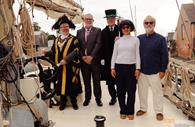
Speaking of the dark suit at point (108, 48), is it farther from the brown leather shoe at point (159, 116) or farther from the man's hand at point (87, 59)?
the brown leather shoe at point (159, 116)

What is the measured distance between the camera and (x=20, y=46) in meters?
3.64

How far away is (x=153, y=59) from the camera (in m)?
5.02

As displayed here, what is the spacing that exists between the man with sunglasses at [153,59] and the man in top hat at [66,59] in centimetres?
106

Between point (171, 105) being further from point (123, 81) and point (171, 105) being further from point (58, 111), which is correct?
point (58, 111)

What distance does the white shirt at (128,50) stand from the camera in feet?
16.4

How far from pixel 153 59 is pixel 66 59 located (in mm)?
1277

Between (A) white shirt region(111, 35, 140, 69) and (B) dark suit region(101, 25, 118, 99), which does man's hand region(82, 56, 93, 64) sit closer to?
(B) dark suit region(101, 25, 118, 99)

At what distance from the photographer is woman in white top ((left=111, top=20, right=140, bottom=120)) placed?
4984 millimetres

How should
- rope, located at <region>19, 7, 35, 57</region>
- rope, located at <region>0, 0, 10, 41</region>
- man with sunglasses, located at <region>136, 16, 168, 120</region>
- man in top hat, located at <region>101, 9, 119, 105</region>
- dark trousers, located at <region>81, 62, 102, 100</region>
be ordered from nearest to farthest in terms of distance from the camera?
rope, located at <region>0, 0, 10, 41</region> → rope, located at <region>19, 7, 35, 57</region> → man with sunglasses, located at <region>136, 16, 168, 120</region> → man in top hat, located at <region>101, 9, 119, 105</region> → dark trousers, located at <region>81, 62, 102, 100</region>

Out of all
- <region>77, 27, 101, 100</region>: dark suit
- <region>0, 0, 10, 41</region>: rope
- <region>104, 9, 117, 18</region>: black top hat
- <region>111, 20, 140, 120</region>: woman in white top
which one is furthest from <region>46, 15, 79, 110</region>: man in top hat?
<region>0, 0, 10, 41</region>: rope

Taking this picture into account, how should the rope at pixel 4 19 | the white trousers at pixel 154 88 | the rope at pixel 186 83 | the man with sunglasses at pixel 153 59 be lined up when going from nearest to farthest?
the rope at pixel 4 19, the man with sunglasses at pixel 153 59, the white trousers at pixel 154 88, the rope at pixel 186 83

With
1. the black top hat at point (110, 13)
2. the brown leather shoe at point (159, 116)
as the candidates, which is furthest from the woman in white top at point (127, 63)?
the black top hat at point (110, 13)

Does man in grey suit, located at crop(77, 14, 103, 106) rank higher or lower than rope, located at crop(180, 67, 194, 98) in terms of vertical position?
higher

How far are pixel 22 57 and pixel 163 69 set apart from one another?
2.00 meters
